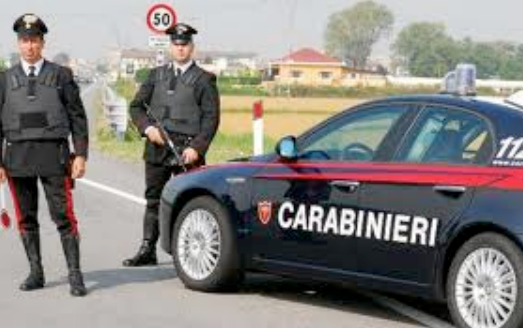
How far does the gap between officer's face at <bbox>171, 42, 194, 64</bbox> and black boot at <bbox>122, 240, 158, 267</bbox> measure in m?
1.46

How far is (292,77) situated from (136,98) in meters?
160

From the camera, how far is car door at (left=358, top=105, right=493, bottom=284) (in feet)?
22.2

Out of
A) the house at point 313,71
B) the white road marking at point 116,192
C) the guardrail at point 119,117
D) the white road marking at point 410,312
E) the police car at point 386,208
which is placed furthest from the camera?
the house at point 313,71

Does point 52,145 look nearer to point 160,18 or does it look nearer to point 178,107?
point 178,107

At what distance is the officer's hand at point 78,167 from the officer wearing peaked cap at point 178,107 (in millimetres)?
1257

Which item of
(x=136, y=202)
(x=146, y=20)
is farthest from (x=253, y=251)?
(x=146, y=20)

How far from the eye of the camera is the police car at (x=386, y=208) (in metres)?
6.59

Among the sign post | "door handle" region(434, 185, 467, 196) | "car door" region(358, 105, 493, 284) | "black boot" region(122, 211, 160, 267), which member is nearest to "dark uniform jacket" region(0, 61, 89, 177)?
"black boot" region(122, 211, 160, 267)

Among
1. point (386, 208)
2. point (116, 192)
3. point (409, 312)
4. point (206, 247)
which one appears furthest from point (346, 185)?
point (116, 192)

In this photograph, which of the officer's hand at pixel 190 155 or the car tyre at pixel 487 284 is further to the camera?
the officer's hand at pixel 190 155

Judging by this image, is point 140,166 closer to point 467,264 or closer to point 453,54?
point 467,264

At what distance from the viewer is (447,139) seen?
A: 709cm

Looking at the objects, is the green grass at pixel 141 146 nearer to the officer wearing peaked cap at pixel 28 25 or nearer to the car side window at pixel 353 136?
the officer wearing peaked cap at pixel 28 25

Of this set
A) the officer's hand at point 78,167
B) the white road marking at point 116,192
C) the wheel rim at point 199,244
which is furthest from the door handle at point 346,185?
the white road marking at point 116,192
